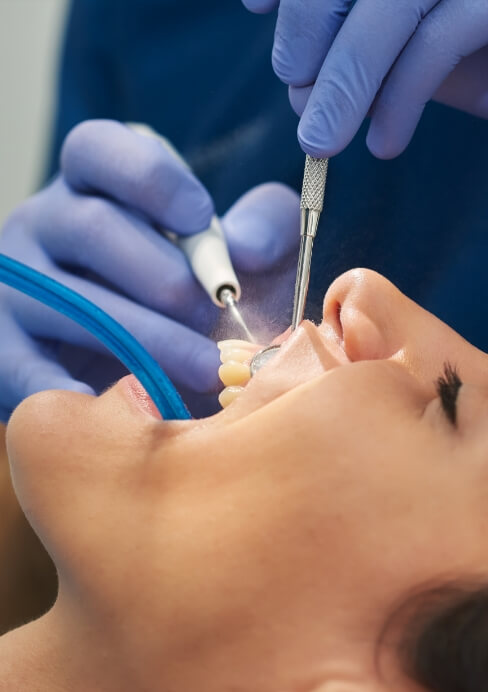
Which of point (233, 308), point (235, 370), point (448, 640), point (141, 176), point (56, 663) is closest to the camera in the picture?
point (448, 640)

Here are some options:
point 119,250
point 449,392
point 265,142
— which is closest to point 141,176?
point 119,250

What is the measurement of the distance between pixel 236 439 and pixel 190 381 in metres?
0.29

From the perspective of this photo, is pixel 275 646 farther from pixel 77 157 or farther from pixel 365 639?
pixel 77 157

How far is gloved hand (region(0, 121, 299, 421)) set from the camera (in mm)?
1096

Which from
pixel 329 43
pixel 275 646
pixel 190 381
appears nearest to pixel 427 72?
pixel 329 43

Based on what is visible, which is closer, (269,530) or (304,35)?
(269,530)

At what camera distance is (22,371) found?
44.8 inches

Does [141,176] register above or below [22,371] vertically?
above

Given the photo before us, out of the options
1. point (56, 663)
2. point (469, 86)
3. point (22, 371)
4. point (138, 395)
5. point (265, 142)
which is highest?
point (469, 86)

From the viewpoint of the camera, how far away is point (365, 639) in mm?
743

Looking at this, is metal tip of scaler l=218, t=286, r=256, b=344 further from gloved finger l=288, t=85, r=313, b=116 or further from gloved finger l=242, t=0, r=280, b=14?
gloved finger l=242, t=0, r=280, b=14

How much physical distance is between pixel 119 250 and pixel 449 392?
0.64 m

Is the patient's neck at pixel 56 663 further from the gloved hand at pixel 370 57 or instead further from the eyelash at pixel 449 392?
the gloved hand at pixel 370 57

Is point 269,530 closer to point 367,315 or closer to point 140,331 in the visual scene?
point 367,315
